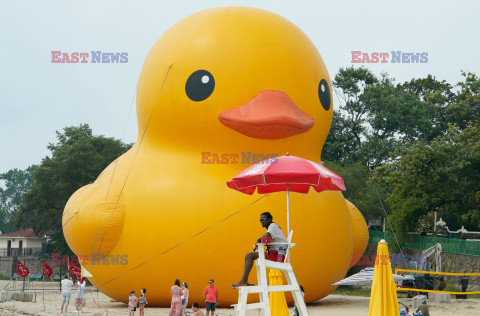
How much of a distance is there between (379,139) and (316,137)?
23725 millimetres

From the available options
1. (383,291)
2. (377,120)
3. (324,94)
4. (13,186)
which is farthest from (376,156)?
(13,186)

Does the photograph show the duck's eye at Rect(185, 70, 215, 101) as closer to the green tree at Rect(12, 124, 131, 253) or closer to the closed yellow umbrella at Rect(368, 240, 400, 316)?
the closed yellow umbrella at Rect(368, 240, 400, 316)

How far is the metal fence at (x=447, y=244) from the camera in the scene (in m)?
23.1

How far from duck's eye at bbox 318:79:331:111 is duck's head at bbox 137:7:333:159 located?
0.08m

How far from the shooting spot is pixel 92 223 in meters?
14.4

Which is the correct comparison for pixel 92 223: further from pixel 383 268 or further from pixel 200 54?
pixel 383 268

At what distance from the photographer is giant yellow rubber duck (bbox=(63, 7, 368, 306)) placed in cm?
1404

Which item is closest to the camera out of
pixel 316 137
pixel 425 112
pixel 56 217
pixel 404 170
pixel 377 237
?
pixel 316 137

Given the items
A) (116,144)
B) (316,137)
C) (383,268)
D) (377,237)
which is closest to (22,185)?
(116,144)

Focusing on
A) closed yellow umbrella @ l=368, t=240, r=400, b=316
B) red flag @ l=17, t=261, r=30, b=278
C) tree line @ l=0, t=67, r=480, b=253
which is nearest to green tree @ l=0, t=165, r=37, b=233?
tree line @ l=0, t=67, r=480, b=253

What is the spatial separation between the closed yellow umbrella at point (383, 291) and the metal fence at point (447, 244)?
13.9m

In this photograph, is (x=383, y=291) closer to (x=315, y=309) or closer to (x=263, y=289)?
(x=263, y=289)

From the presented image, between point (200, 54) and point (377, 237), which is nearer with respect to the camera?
point (200, 54)

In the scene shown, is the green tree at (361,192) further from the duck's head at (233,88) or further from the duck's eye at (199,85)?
the duck's eye at (199,85)
